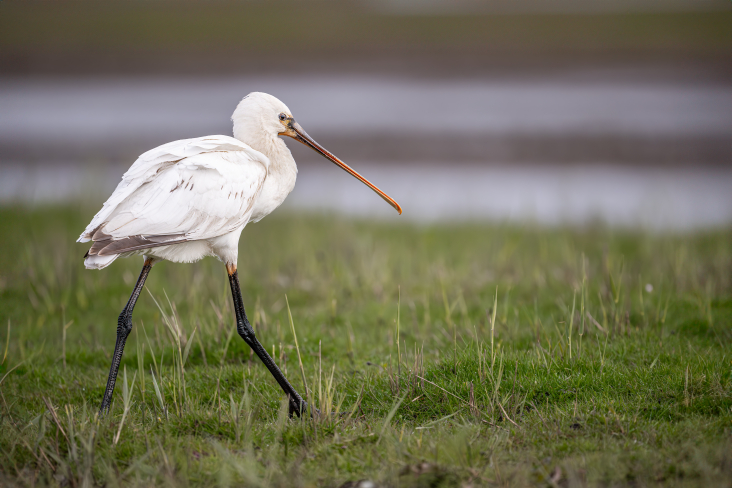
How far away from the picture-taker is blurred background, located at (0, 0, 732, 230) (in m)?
10.4

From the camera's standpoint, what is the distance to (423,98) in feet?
47.9

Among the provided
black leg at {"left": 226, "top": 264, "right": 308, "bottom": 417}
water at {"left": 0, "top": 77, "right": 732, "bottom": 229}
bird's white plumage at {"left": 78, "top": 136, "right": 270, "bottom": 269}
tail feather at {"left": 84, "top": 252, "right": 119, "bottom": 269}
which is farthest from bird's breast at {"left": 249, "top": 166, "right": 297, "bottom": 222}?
water at {"left": 0, "top": 77, "right": 732, "bottom": 229}

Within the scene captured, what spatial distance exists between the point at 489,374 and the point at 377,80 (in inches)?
518

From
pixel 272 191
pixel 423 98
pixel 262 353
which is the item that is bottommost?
pixel 262 353

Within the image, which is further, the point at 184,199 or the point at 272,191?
the point at 272,191

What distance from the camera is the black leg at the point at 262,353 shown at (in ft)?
12.1

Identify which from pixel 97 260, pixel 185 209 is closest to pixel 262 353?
pixel 185 209

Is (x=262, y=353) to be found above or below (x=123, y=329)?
below

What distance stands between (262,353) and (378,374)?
79 centimetres

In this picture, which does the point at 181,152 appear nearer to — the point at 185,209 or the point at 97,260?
the point at 185,209

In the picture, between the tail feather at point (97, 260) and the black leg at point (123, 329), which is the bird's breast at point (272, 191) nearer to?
the black leg at point (123, 329)

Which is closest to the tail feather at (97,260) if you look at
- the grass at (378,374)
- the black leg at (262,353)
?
the grass at (378,374)

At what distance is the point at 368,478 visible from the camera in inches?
108

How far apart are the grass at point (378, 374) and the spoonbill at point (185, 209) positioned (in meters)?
0.41
